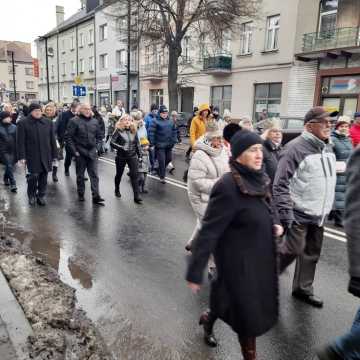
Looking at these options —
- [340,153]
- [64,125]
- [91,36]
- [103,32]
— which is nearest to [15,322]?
[340,153]

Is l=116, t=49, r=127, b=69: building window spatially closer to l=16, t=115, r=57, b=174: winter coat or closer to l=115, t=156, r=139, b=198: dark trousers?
l=115, t=156, r=139, b=198: dark trousers

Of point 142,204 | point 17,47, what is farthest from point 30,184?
point 17,47

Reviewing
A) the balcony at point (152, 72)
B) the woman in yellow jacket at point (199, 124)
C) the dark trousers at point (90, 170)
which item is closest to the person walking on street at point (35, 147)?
the dark trousers at point (90, 170)

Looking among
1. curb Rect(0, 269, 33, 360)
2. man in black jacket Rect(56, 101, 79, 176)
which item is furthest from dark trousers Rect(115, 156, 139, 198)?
curb Rect(0, 269, 33, 360)

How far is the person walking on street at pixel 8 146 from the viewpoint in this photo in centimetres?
806

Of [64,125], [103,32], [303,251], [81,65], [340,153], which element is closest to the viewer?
[303,251]

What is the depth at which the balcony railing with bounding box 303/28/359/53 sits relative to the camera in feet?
56.2

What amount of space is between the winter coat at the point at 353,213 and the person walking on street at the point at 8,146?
7266mm

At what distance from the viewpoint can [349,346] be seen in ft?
7.45

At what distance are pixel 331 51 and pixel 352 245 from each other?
1791 cm

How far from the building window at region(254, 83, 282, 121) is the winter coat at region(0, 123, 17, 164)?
1546cm

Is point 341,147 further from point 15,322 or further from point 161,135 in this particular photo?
point 15,322

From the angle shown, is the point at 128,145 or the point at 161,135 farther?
the point at 161,135

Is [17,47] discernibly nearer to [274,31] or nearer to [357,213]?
[274,31]
